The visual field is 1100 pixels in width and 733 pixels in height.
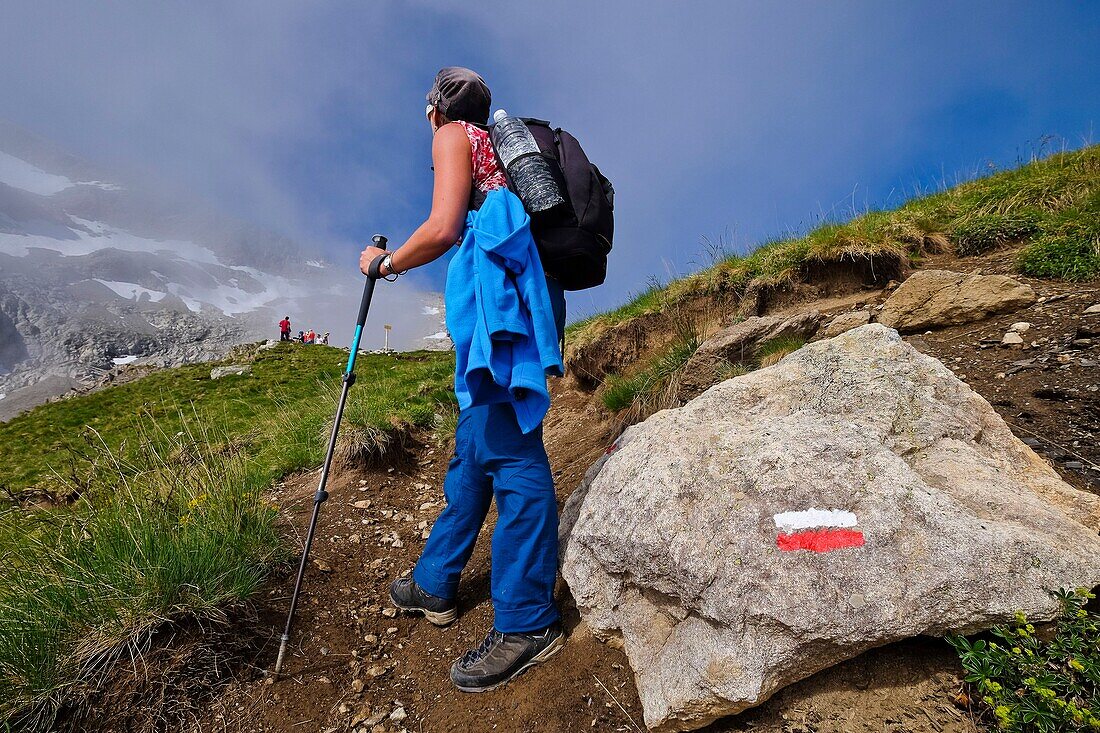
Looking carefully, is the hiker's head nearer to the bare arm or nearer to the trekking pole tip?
the bare arm

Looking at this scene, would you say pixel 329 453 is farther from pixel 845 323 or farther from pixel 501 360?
pixel 845 323

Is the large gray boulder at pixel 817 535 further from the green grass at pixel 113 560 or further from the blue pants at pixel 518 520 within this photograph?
the green grass at pixel 113 560

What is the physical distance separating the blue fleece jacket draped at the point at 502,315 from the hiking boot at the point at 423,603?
144cm

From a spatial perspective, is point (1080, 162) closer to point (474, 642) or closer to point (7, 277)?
point (474, 642)

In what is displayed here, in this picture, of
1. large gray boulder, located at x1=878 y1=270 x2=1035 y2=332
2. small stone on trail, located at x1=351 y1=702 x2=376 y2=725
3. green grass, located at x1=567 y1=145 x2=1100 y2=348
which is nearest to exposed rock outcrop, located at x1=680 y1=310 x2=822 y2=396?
large gray boulder, located at x1=878 y1=270 x2=1035 y2=332

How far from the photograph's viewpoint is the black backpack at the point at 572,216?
261cm

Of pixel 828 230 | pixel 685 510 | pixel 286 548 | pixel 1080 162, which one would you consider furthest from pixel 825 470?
pixel 1080 162

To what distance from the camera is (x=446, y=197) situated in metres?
2.51

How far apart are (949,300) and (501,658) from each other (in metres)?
5.15

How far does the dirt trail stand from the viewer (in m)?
1.77

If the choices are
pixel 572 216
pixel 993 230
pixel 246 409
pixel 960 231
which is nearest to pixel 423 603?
pixel 572 216

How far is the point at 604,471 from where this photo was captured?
8.98ft

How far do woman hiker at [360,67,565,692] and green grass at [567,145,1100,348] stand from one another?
5.35 meters

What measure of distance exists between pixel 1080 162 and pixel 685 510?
347 inches
